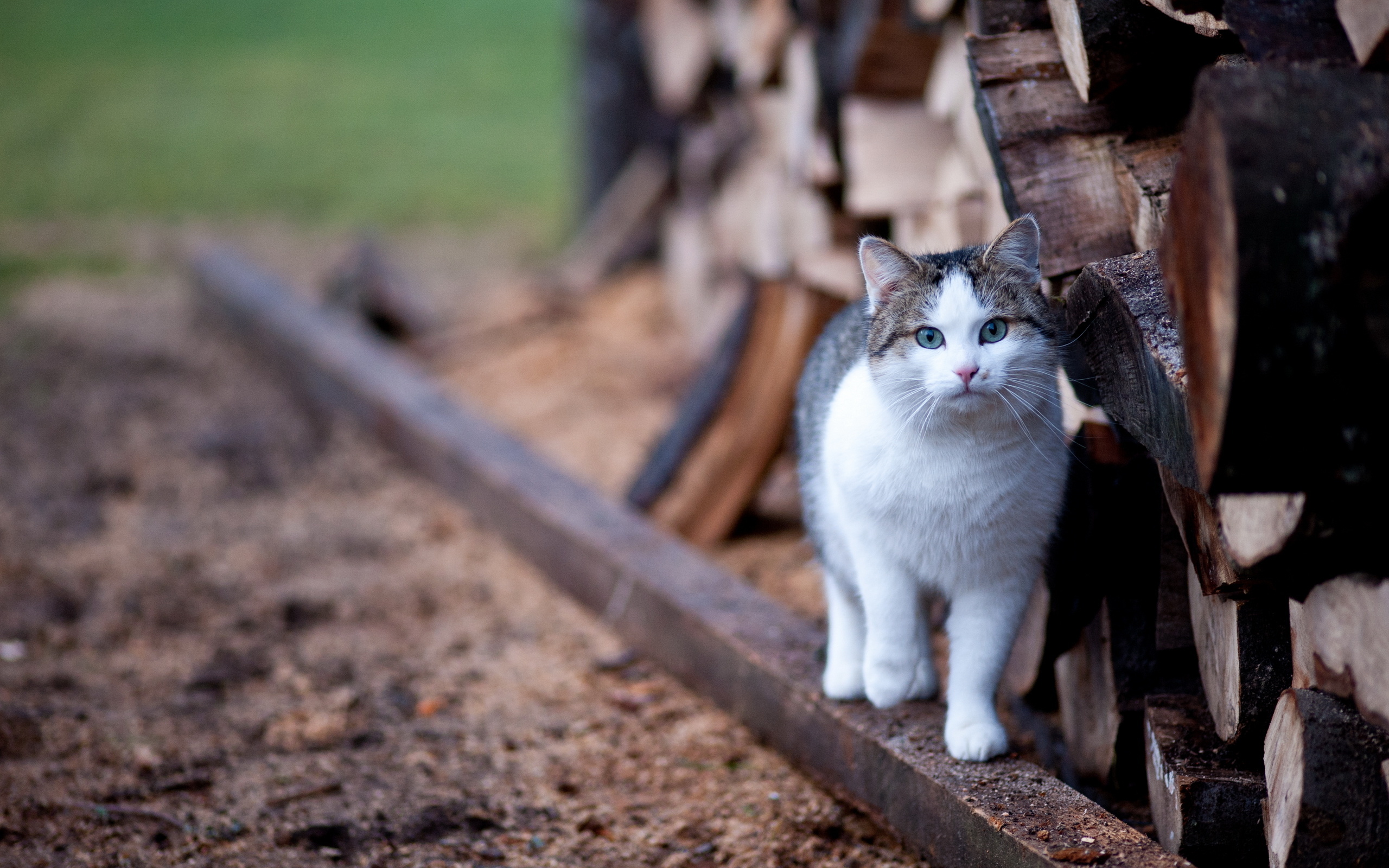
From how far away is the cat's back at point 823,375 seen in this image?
191 cm

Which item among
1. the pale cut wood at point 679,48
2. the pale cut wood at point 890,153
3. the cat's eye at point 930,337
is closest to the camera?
the cat's eye at point 930,337

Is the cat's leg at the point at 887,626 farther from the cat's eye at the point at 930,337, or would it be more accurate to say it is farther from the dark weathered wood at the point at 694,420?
the dark weathered wood at the point at 694,420

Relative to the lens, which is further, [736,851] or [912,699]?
[912,699]

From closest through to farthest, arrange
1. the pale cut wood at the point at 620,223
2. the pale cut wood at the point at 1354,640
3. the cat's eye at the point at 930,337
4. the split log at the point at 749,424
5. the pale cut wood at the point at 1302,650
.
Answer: the pale cut wood at the point at 1354,640
the pale cut wood at the point at 1302,650
the cat's eye at the point at 930,337
the split log at the point at 749,424
the pale cut wood at the point at 620,223

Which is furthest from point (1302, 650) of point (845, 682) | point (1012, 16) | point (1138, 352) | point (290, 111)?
point (290, 111)

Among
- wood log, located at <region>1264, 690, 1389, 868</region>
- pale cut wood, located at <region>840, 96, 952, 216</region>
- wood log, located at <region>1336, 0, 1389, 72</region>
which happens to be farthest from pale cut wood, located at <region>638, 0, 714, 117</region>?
wood log, located at <region>1264, 690, 1389, 868</region>

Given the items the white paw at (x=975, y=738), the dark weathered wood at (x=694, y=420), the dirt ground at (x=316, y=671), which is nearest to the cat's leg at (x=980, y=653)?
the white paw at (x=975, y=738)

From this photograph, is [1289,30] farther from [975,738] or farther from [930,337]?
[975,738]

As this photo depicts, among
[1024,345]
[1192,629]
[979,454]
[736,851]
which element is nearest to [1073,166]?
[1024,345]

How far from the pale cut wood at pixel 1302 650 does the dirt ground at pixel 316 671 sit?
2.13 feet

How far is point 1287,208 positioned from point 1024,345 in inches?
23.0

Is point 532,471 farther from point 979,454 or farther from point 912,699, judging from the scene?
point 979,454

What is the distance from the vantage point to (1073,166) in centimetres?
164

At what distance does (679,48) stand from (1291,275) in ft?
13.8
